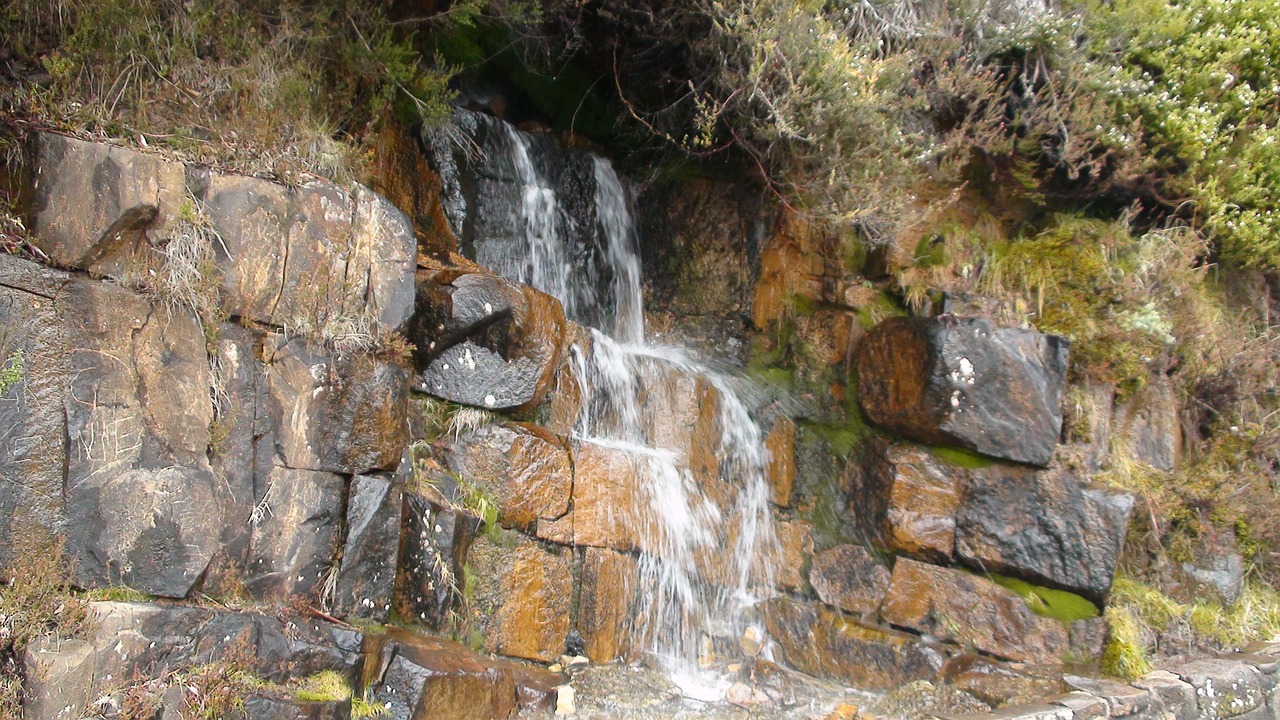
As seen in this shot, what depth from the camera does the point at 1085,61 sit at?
6.53m

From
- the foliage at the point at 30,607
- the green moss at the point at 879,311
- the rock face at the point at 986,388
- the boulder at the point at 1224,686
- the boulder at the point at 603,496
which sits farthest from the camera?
the green moss at the point at 879,311

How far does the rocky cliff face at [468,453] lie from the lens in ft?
10.9

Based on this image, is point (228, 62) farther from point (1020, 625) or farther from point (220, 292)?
point (1020, 625)

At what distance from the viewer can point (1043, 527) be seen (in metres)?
5.58

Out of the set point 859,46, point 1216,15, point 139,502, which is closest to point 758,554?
point 859,46

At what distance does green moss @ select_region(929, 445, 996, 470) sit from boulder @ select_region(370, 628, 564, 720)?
3103 mm

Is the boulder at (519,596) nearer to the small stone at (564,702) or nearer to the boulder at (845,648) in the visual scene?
the small stone at (564,702)

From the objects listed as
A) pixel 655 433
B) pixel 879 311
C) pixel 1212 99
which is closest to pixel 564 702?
pixel 655 433

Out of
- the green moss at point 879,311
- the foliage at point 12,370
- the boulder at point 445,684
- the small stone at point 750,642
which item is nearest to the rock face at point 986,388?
the green moss at point 879,311

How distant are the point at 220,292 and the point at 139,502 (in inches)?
36.7

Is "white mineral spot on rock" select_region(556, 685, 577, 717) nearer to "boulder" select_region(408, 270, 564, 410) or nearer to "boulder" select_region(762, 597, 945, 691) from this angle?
"boulder" select_region(408, 270, 564, 410)

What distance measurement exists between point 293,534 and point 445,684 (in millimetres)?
923

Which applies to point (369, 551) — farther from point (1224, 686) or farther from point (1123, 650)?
point (1224, 686)

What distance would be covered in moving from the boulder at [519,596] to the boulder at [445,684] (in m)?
0.20
